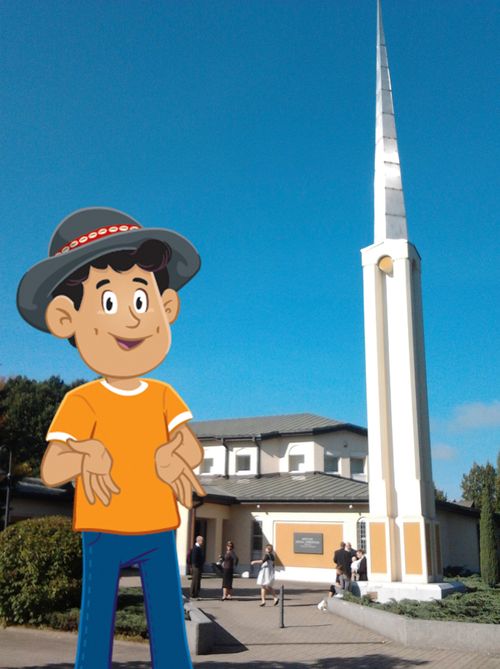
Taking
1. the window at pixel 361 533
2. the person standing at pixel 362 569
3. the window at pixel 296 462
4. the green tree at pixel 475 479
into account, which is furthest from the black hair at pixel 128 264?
the green tree at pixel 475 479

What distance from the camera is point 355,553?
23.5 meters

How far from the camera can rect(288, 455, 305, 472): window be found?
3866 cm

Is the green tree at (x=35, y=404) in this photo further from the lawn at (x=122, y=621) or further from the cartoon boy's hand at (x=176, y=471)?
the cartoon boy's hand at (x=176, y=471)

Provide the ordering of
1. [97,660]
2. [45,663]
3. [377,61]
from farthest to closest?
1. [377,61]
2. [45,663]
3. [97,660]

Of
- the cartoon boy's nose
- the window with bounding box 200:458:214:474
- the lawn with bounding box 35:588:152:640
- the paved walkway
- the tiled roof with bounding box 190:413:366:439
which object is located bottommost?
the paved walkway

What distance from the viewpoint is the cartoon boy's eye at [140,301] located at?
714cm

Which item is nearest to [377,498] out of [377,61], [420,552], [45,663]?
[420,552]

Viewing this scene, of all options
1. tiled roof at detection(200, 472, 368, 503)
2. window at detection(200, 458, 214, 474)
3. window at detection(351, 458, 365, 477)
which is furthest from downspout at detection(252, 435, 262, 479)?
window at detection(351, 458, 365, 477)

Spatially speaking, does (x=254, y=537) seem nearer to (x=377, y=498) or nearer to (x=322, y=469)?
(x=322, y=469)

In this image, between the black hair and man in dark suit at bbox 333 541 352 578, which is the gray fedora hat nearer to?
the black hair

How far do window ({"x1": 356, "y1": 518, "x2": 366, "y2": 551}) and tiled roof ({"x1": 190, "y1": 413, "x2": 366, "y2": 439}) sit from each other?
8118mm

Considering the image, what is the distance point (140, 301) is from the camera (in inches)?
283

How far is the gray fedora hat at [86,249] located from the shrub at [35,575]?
8.42 meters

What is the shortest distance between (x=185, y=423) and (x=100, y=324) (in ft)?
4.59
